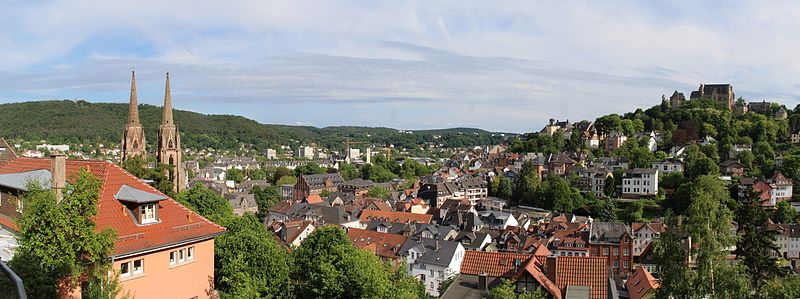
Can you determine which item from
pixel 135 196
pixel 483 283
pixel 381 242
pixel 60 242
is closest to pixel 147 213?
pixel 135 196

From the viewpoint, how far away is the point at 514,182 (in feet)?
324

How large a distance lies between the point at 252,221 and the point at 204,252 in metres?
8.97

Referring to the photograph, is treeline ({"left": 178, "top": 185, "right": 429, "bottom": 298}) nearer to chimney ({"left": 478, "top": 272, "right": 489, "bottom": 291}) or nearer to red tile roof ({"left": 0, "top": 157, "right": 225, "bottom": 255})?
red tile roof ({"left": 0, "top": 157, "right": 225, "bottom": 255})

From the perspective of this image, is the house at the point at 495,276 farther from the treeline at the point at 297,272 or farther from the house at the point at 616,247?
the house at the point at 616,247

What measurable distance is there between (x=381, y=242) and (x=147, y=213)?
38860mm

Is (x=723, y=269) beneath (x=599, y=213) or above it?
above

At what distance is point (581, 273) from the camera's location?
87.5 ft

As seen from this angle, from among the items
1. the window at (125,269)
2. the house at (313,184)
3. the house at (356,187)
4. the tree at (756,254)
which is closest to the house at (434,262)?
the tree at (756,254)

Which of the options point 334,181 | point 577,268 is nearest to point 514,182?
point 334,181

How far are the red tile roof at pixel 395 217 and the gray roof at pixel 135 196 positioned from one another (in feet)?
174

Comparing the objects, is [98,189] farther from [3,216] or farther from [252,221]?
[252,221]

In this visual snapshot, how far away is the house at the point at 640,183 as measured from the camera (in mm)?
84875

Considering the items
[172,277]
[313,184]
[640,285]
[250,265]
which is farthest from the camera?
[313,184]

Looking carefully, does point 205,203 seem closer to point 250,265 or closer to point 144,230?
point 250,265
